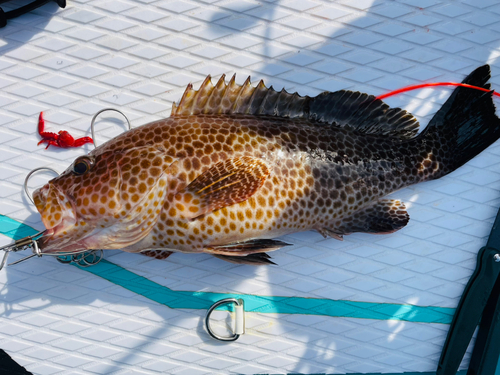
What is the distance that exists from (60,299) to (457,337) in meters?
3.93

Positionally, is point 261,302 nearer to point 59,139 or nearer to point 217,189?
point 217,189

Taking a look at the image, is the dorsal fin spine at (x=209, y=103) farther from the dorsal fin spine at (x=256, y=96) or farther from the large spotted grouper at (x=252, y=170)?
the dorsal fin spine at (x=256, y=96)

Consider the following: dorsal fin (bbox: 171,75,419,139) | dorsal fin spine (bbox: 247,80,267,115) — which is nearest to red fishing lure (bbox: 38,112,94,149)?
dorsal fin (bbox: 171,75,419,139)

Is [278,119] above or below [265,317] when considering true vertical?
above

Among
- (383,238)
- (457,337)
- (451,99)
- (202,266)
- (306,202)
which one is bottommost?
(457,337)

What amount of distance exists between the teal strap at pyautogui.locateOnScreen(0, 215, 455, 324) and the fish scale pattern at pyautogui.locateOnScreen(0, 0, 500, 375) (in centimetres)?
6

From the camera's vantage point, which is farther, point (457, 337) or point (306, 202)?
point (457, 337)

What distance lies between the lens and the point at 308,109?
3.36 meters

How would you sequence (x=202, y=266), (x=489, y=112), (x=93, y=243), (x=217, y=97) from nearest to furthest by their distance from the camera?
(x=93, y=243), (x=217, y=97), (x=489, y=112), (x=202, y=266)

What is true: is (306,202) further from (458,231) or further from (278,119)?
(458,231)

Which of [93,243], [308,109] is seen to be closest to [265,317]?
[93,243]

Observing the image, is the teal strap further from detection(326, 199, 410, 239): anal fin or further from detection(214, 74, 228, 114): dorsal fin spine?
detection(214, 74, 228, 114): dorsal fin spine

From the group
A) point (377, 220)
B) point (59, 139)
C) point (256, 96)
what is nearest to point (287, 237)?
point (377, 220)

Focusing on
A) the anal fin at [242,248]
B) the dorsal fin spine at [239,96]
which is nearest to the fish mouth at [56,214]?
the anal fin at [242,248]
